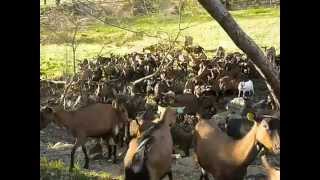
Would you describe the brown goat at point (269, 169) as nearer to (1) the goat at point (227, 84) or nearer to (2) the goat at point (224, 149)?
(2) the goat at point (224, 149)

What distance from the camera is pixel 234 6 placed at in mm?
2795

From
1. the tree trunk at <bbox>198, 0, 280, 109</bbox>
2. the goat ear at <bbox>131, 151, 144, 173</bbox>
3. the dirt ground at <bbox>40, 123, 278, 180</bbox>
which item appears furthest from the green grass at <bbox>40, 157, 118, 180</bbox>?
the tree trunk at <bbox>198, 0, 280, 109</bbox>

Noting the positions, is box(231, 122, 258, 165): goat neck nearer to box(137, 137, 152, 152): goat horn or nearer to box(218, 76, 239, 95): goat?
box(218, 76, 239, 95): goat

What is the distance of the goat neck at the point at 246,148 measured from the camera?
2727 mm

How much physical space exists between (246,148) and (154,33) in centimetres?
72

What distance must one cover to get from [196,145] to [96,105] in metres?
0.54

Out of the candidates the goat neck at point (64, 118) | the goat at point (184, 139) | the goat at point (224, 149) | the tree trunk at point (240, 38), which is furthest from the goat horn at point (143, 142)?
the tree trunk at point (240, 38)

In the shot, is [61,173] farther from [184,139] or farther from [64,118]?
[184,139]

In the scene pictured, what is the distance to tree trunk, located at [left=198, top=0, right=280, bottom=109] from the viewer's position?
9.00ft

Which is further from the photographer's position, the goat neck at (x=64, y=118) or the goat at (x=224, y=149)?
the goat neck at (x=64, y=118)

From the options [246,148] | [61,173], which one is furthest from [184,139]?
[61,173]

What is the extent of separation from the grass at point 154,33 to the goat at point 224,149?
39 cm

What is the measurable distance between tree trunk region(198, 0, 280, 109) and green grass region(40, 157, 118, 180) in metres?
0.90
